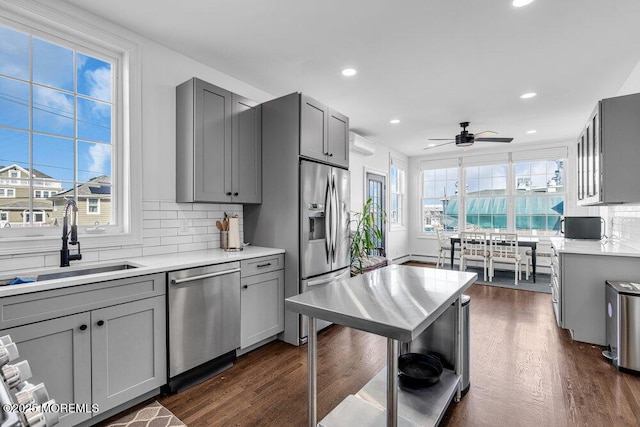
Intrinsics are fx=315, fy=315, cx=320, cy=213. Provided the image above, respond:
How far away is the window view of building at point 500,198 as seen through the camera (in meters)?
6.60

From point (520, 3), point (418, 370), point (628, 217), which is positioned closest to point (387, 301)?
point (418, 370)

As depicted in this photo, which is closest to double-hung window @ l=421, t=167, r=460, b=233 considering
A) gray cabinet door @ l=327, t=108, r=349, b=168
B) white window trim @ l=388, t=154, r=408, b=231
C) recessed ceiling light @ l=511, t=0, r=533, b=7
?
white window trim @ l=388, t=154, r=408, b=231

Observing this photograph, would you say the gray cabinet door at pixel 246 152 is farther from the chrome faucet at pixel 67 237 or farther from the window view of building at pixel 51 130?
the chrome faucet at pixel 67 237

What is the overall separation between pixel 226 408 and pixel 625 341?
3.18m

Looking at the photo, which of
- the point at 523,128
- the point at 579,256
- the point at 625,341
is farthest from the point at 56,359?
the point at 523,128

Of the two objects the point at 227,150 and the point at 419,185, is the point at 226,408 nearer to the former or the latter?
the point at 227,150

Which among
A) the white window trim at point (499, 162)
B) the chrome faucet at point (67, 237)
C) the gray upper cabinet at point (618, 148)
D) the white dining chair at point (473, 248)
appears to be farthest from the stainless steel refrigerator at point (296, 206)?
the white window trim at point (499, 162)

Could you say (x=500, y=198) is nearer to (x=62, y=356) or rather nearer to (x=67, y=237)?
(x=67, y=237)

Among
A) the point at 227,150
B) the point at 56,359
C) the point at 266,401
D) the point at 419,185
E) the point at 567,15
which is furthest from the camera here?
the point at 419,185

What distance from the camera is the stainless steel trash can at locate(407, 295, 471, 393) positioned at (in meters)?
2.24

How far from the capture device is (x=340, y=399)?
7.23 feet

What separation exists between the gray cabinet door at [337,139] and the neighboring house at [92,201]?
84.3 inches

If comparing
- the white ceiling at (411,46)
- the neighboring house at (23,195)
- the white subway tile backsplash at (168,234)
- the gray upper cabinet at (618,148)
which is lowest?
the white subway tile backsplash at (168,234)

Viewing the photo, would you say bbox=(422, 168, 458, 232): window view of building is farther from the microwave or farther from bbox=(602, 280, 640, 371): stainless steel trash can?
bbox=(602, 280, 640, 371): stainless steel trash can
